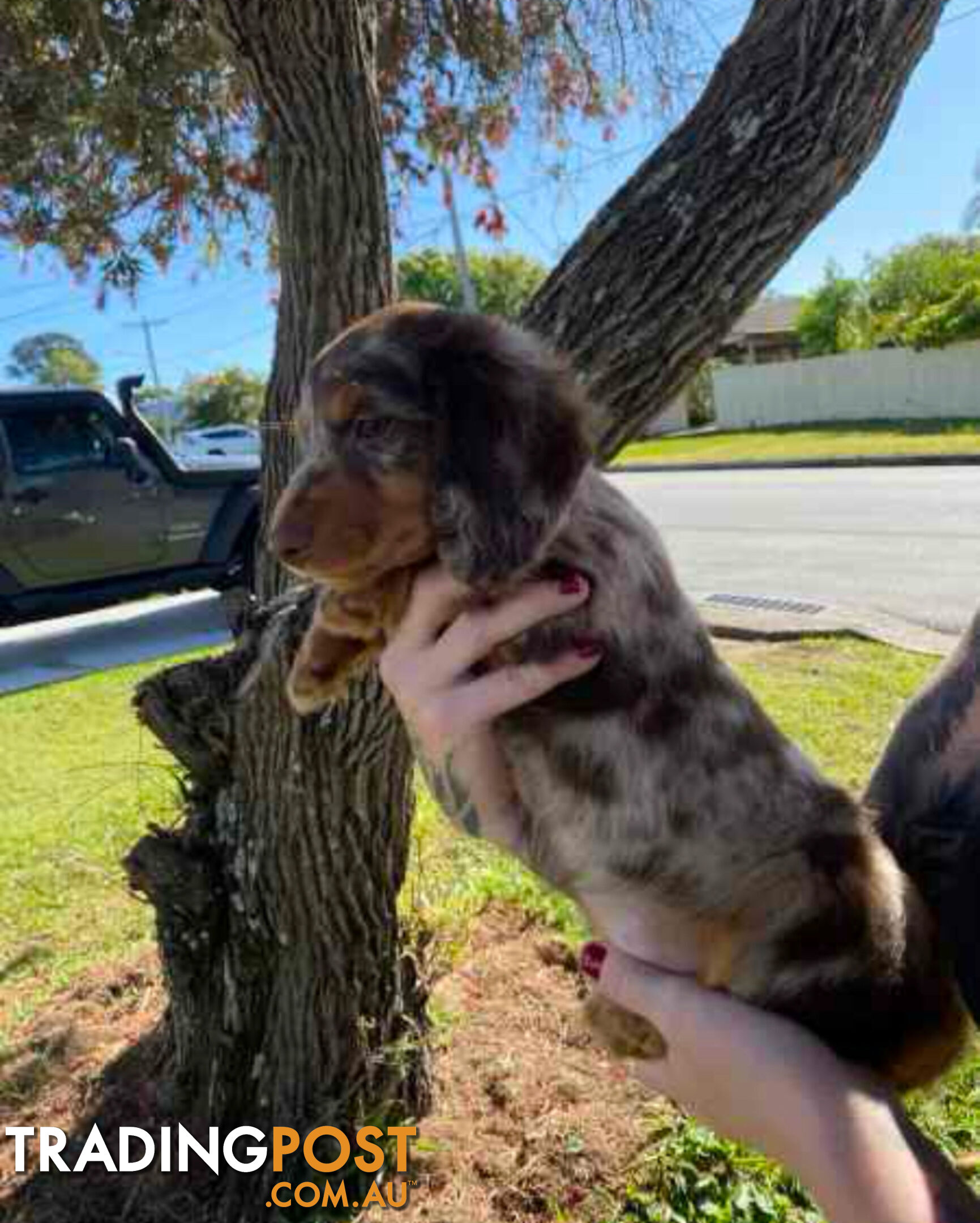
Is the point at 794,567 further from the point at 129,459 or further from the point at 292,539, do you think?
the point at 292,539

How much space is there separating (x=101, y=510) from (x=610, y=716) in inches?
349

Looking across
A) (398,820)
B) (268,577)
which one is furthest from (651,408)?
(398,820)

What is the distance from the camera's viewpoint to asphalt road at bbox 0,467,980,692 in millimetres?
9281

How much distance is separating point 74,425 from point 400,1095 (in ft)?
27.1

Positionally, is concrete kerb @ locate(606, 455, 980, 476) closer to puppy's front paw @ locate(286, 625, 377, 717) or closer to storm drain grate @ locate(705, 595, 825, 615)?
storm drain grate @ locate(705, 595, 825, 615)

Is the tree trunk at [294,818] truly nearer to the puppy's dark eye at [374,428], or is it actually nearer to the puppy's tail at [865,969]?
the puppy's dark eye at [374,428]

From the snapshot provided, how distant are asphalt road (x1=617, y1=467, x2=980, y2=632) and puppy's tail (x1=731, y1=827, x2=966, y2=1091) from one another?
21.6 ft

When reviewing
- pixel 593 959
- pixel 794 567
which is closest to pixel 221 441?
pixel 794 567

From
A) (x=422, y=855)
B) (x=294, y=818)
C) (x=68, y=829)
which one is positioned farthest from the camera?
(x=68, y=829)

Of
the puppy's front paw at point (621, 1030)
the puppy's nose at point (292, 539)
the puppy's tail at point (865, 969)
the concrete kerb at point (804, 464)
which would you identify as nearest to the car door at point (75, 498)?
the puppy's nose at point (292, 539)

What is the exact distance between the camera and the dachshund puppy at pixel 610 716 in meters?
1.81

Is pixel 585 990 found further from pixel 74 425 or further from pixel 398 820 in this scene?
pixel 74 425

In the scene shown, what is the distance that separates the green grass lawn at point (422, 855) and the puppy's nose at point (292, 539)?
182 cm

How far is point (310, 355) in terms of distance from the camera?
2596 millimetres
